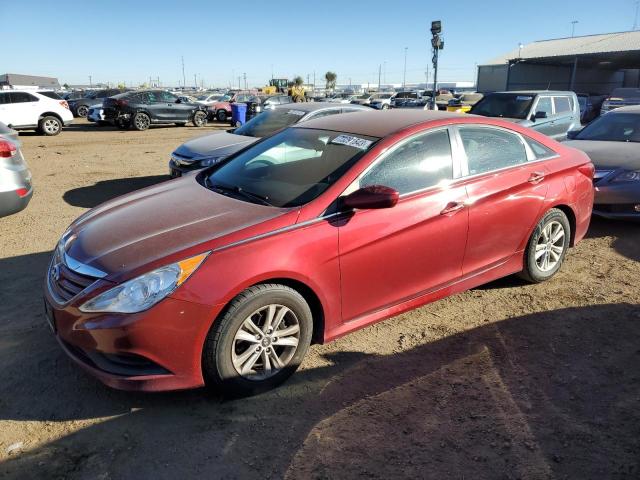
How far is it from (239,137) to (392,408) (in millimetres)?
5927

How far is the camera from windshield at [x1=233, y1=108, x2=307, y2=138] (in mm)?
8000

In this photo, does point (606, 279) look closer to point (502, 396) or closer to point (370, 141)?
point (502, 396)

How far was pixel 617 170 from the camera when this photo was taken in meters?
6.02

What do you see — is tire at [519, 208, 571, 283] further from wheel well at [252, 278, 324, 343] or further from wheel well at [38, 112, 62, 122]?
wheel well at [38, 112, 62, 122]

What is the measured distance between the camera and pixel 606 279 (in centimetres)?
467

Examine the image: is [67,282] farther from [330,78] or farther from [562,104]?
[330,78]

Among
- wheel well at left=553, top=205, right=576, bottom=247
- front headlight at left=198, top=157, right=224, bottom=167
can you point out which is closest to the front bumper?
wheel well at left=553, top=205, right=576, bottom=247

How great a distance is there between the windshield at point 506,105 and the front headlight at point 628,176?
4189 millimetres

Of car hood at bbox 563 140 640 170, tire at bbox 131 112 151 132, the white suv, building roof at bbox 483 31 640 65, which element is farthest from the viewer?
building roof at bbox 483 31 640 65

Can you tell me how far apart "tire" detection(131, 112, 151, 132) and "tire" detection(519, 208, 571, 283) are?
18640 mm

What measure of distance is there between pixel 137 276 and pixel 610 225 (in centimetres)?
617

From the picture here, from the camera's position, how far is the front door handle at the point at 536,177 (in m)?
4.07

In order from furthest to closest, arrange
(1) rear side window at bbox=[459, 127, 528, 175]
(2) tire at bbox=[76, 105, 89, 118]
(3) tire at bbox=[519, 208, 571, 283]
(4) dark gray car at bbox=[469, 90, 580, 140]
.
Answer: (2) tire at bbox=[76, 105, 89, 118], (4) dark gray car at bbox=[469, 90, 580, 140], (3) tire at bbox=[519, 208, 571, 283], (1) rear side window at bbox=[459, 127, 528, 175]

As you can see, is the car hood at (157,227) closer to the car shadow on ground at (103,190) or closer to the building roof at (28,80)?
the car shadow on ground at (103,190)
